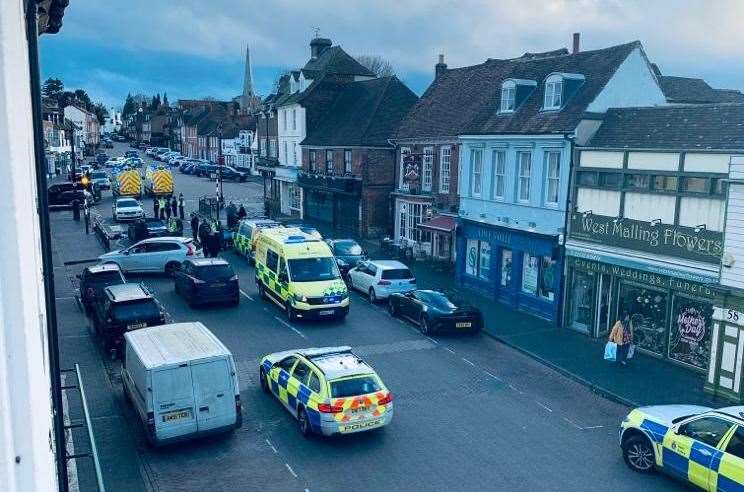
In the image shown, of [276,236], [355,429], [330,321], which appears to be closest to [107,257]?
[276,236]

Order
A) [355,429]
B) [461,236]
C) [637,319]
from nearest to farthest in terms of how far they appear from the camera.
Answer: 1. [355,429]
2. [637,319]
3. [461,236]

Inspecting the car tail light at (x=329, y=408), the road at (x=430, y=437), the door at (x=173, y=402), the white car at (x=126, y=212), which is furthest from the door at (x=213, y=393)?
the white car at (x=126, y=212)

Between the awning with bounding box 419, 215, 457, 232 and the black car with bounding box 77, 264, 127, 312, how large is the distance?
14621 mm

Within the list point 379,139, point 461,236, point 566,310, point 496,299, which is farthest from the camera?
point 379,139

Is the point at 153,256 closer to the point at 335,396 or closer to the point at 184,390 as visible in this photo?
the point at 184,390

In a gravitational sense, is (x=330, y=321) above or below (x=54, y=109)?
below

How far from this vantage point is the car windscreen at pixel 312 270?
22.6 metres

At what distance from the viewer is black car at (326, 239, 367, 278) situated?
1152 inches

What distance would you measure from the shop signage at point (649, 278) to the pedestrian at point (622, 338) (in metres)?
1.47

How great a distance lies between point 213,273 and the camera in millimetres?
23875

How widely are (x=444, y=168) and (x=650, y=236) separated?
14619 mm

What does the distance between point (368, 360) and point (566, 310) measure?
312 inches

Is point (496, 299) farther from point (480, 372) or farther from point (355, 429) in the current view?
point (355, 429)

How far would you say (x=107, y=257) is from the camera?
27.8 m
